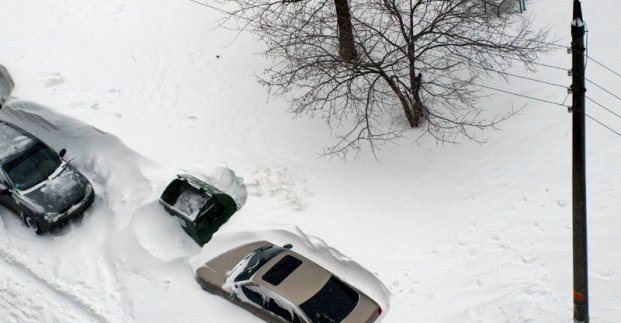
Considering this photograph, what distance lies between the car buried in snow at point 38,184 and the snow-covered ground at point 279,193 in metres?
0.34

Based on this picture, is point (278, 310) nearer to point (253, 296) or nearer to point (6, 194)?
point (253, 296)

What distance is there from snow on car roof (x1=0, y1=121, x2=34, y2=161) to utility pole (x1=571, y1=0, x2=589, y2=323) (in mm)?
10327

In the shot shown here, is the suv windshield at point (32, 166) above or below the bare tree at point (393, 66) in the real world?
below

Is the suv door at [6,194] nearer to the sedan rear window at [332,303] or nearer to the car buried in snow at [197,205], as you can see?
the car buried in snow at [197,205]

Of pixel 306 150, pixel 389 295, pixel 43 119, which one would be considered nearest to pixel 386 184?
pixel 306 150

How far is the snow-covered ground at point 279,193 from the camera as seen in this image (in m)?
10.5

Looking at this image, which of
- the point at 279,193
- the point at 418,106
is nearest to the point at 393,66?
the point at 418,106

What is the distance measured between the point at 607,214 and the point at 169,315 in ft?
25.3

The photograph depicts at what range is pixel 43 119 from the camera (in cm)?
1377

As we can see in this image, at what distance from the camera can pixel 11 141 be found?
12.9 meters

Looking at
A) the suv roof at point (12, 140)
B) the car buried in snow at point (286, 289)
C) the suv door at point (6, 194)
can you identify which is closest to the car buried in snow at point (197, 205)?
the car buried in snow at point (286, 289)

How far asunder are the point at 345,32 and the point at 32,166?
6.90 m

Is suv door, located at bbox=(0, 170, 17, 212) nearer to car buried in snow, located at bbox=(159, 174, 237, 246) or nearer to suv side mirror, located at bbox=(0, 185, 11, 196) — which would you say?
suv side mirror, located at bbox=(0, 185, 11, 196)

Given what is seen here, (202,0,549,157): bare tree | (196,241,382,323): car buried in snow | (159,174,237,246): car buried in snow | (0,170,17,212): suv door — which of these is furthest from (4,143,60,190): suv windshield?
Answer: (202,0,549,157): bare tree
